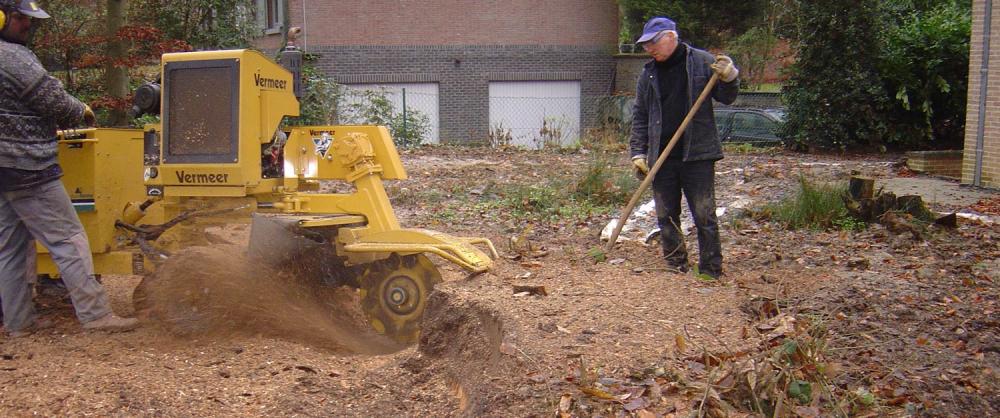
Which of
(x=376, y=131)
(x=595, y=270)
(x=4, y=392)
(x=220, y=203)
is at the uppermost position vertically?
(x=376, y=131)

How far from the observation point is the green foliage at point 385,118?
1966cm

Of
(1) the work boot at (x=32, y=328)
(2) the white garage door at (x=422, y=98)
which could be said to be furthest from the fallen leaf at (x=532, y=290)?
(2) the white garage door at (x=422, y=98)

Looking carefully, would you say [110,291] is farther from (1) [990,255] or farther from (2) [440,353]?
(1) [990,255]

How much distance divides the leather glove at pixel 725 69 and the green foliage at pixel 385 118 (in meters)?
13.4

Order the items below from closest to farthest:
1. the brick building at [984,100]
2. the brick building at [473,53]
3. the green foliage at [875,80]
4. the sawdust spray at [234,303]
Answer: the sawdust spray at [234,303] < the brick building at [984,100] < the green foliage at [875,80] < the brick building at [473,53]

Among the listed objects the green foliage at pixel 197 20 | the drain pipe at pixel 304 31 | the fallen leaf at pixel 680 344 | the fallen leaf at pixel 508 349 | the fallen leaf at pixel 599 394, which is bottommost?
the fallen leaf at pixel 599 394

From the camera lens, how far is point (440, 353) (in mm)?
5152

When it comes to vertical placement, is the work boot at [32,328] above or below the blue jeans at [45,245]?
below

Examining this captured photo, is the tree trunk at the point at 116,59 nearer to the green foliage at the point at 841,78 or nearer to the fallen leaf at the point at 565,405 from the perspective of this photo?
the fallen leaf at the point at 565,405

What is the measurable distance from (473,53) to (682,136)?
20125mm

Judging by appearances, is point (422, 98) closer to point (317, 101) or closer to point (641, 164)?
point (317, 101)

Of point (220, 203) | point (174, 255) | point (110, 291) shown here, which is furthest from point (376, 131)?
point (110, 291)

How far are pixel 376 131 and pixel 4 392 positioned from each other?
2.74 m

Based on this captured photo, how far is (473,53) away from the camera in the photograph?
26.2 metres
